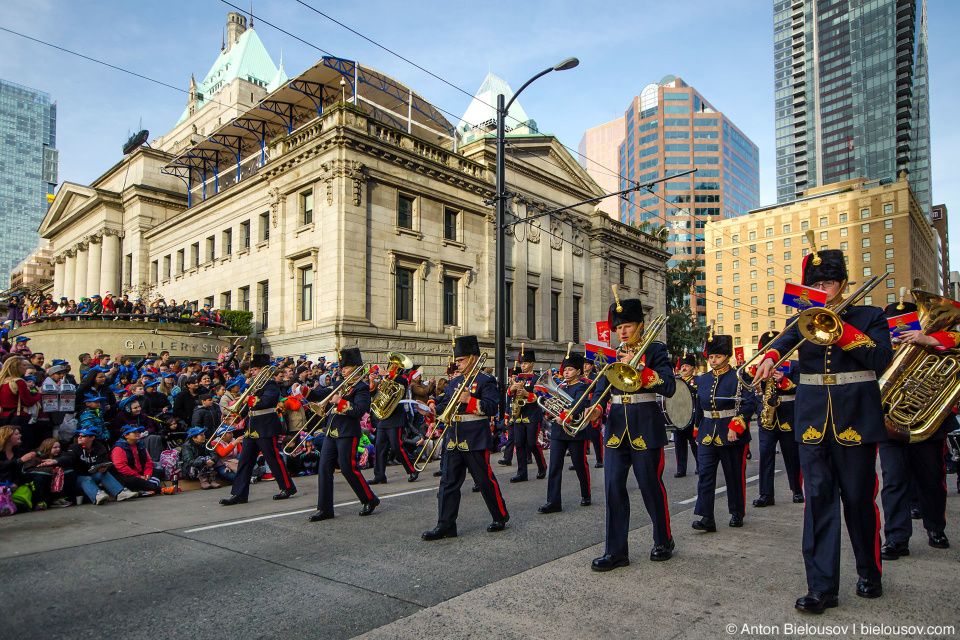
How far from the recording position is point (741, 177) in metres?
157

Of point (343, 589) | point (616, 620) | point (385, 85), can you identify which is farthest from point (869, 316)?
point (385, 85)

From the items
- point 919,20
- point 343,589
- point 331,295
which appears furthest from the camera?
point 919,20

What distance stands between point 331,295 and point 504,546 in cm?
1814

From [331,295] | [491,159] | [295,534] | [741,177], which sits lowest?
[295,534]

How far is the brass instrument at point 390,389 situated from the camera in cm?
925

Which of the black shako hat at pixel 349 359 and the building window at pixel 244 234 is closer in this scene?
the black shako hat at pixel 349 359

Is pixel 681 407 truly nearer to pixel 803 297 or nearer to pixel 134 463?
pixel 803 297

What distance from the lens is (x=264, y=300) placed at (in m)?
27.8

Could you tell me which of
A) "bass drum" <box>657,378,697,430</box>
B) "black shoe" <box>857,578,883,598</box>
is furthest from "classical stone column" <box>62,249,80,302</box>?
"black shoe" <box>857,578,883,598</box>

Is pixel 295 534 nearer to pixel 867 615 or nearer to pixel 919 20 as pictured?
pixel 867 615

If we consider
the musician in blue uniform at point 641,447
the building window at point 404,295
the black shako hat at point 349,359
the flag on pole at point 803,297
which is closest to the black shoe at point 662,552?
the musician in blue uniform at point 641,447

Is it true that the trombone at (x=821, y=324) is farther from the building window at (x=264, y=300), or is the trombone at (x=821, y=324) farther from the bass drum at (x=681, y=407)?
the building window at (x=264, y=300)

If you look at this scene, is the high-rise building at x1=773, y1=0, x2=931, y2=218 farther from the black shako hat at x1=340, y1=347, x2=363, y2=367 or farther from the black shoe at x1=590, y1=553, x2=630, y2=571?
the black shoe at x1=590, y1=553, x2=630, y2=571

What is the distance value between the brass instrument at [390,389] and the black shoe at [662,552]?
4683mm
